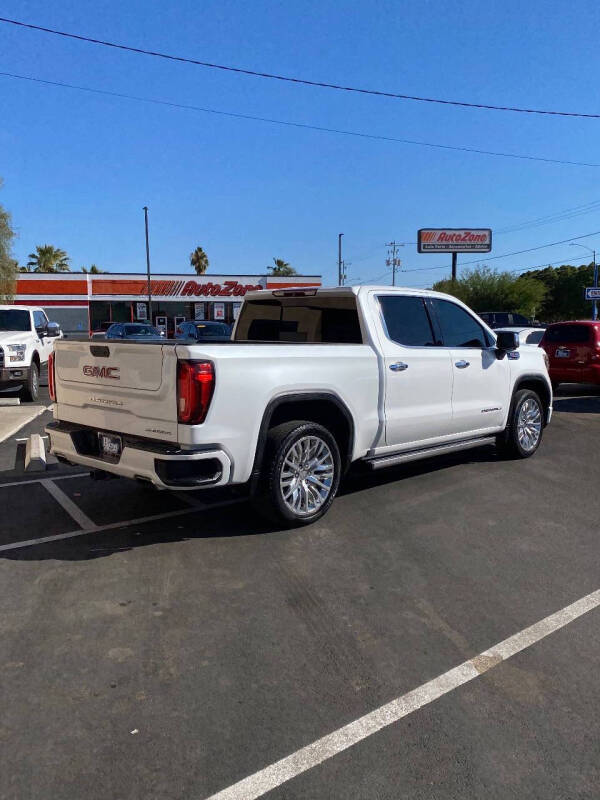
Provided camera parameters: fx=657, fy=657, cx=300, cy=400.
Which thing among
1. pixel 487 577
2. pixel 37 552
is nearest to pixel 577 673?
pixel 487 577

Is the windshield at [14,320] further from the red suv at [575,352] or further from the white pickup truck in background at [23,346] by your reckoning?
the red suv at [575,352]

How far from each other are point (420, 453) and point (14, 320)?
10748mm

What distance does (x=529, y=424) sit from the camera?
8.02 metres

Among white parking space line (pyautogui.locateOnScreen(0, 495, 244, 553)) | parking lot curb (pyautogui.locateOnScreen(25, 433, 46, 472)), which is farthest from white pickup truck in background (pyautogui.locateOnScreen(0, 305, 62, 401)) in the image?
white parking space line (pyautogui.locateOnScreen(0, 495, 244, 553))

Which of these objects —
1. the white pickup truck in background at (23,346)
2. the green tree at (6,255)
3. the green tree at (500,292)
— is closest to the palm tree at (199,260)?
the green tree at (500,292)

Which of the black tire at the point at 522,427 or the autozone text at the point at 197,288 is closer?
the black tire at the point at 522,427

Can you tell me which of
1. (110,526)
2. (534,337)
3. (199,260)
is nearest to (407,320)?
(110,526)

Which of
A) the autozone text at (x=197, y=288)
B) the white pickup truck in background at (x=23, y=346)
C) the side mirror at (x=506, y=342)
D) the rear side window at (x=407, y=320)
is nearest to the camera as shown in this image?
the rear side window at (x=407, y=320)

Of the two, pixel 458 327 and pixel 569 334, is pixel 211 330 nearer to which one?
pixel 569 334

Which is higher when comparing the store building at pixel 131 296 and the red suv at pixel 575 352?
the store building at pixel 131 296

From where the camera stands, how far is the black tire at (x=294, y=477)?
16.4 ft

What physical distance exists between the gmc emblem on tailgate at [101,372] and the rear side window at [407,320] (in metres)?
2.53

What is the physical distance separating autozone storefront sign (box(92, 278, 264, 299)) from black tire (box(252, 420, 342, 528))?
137 feet

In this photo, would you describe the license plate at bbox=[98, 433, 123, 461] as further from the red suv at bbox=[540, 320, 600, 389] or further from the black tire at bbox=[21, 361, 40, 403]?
the red suv at bbox=[540, 320, 600, 389]
